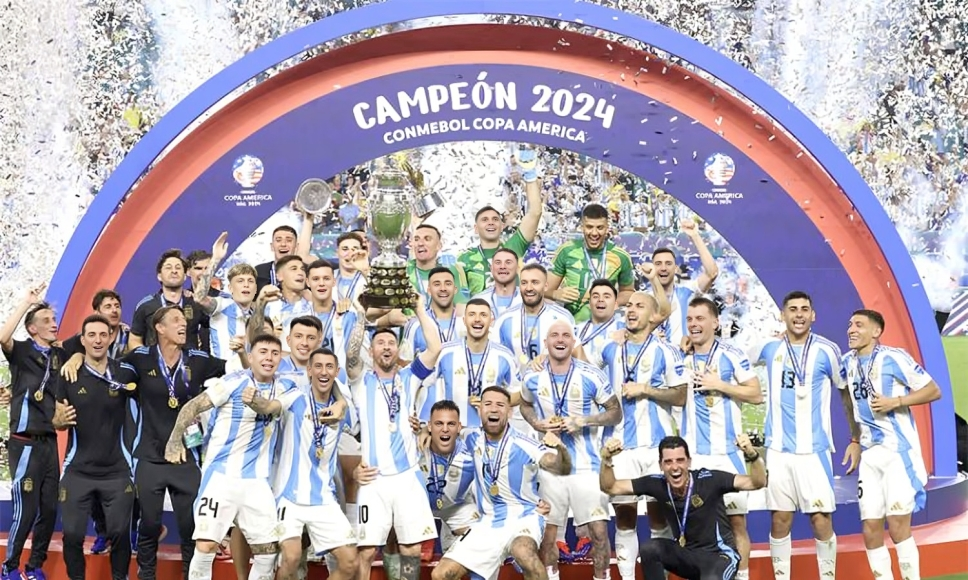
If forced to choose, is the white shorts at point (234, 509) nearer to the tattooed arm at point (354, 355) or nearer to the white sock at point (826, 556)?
the tattooed arm at point (354, 355)

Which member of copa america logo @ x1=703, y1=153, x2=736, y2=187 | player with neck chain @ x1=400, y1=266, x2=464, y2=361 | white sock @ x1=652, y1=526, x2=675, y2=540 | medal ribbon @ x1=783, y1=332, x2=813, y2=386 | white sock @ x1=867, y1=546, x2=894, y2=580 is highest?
copa america logo @ x1=703, y1=153, x2=736, y2=187

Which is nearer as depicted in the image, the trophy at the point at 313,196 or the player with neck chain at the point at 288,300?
the player with neck chain at the point at 288,300

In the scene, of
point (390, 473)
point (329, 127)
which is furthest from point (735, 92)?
point (390, 473)

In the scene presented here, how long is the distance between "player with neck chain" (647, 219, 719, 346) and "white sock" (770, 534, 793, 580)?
1.35m

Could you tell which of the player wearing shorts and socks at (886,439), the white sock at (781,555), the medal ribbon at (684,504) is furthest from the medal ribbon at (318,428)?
the player wearing shorts and socks at (886,439)

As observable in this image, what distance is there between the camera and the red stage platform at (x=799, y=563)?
317 inches

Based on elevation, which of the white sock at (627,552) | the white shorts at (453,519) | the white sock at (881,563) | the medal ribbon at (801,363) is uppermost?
the medal ribbon at (801,363)

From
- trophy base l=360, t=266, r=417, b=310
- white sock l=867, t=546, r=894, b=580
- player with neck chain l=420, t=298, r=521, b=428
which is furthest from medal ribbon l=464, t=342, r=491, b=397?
white sock l=867, t=546, r=894, b=580

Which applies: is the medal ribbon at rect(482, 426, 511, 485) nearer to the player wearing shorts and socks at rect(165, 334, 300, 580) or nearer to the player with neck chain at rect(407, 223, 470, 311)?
the player wearing shorts and socks at rect(165, 334, 300, 580)

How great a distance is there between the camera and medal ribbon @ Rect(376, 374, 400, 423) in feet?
25.7

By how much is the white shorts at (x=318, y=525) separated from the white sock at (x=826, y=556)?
2523 millimetres

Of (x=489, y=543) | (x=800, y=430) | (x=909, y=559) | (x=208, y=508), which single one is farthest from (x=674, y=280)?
(x=208, y=508)

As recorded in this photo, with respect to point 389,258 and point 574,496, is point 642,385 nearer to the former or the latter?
point 574,496

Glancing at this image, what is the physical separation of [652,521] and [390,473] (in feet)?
4.64
